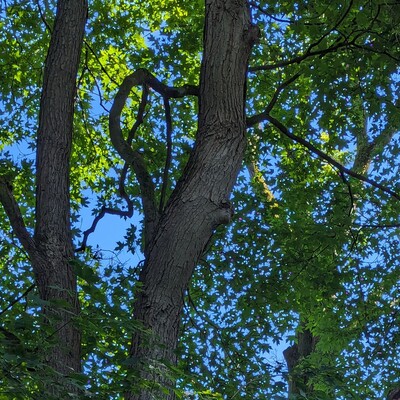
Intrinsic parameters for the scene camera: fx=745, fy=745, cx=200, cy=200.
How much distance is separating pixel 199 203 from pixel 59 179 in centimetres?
123

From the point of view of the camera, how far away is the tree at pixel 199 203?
5.66 m

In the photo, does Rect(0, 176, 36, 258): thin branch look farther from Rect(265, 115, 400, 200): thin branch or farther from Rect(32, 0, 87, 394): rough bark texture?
Rect(265, 115, 400, 200): thin branch

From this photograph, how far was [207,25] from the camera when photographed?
6.93 meters

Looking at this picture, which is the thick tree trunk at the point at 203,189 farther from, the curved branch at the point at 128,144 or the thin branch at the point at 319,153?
the thin branch at the point at 319,153

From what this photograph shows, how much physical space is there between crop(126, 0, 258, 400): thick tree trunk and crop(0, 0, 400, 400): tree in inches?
0.5

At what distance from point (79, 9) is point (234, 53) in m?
1.59

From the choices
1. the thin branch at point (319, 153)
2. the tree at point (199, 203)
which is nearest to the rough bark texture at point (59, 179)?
the tree at point (199, 203)

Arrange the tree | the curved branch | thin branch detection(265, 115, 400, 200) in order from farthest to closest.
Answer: thin branch detection(265, 115, 400, 200), the curved branch, the tree

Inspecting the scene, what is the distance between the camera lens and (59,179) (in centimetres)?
630

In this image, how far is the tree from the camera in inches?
223

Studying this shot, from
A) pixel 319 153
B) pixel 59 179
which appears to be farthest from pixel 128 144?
pixel 319 153

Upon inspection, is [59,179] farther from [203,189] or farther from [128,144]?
[128,144]

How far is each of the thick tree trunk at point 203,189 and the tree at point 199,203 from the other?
0.04 feet

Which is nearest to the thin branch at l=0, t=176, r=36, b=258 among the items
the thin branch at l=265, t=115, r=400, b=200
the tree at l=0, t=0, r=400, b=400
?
the tree at l=0, t=0, r=400, b=400
